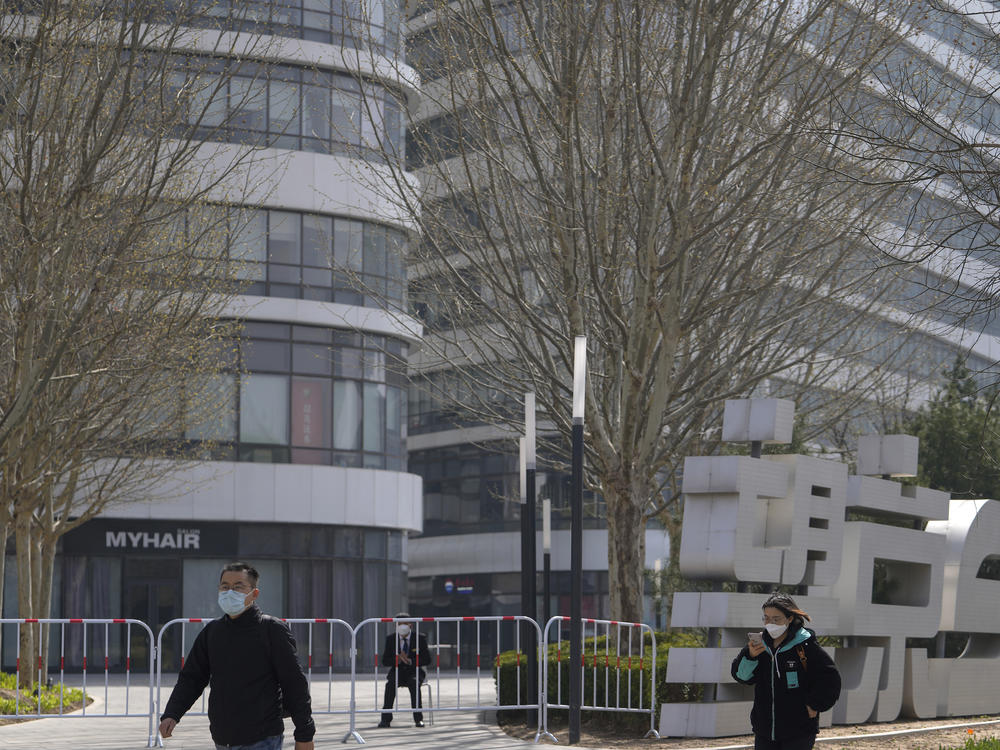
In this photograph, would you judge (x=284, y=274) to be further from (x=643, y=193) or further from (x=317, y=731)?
(x=643, y=193)

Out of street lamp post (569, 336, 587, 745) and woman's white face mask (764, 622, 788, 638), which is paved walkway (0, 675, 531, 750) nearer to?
street lamp post (569, 336, 587, 745)

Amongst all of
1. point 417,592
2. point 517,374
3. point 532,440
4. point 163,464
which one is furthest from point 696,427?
point 417,592

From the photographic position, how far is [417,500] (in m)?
38.8

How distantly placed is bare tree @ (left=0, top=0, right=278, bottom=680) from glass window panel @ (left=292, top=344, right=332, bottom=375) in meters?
6.84

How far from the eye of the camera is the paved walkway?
15.1 metres

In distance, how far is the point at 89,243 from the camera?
1789cm

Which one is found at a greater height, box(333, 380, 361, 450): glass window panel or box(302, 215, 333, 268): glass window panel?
box(302, 215, 333, 268): glass window panel

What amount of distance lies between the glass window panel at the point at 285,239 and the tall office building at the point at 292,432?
3 centimetres

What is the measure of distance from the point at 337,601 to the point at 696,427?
18579mm

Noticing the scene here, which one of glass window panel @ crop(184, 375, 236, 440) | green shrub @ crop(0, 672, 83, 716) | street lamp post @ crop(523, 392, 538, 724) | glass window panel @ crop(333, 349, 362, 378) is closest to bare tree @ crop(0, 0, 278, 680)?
green shrub @ crop(0, 672, 83, 716)

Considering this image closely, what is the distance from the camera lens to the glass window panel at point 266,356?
115ft

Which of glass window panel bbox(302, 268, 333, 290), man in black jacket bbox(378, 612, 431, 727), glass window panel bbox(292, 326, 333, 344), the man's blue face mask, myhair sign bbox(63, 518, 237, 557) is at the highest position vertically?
glass window panel bbox(302, 268, 333, 290)

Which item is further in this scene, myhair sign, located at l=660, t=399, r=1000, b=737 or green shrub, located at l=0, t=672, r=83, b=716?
green shrub, located at l=0, t=672, r=83, b=716

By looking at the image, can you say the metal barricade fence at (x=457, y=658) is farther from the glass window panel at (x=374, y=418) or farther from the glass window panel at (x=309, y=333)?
the glass window panel at (x=309, y=333)
